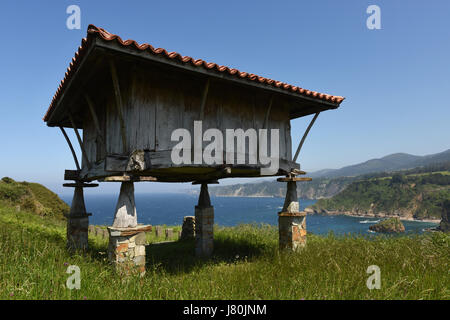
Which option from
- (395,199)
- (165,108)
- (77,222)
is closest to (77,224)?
(77,222)

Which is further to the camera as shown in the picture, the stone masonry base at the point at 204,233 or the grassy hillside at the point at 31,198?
the grassy hillside at the point at 31,198

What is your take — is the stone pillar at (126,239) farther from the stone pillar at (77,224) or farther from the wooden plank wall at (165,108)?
the stone pillar at (77,224)

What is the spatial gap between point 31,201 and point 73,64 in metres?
17.1

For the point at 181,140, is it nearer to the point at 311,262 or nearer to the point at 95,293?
the point at 95,293

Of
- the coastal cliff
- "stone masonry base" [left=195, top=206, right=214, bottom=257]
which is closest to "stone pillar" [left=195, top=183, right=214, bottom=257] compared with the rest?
"stone masonry base" [left=195, top=206, right=214, bottom=257]

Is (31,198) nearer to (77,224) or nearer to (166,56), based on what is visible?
(77,224)

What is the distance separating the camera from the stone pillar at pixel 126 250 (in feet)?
15.9

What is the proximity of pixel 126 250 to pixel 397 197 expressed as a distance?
124 meters

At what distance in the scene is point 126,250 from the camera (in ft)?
16.1

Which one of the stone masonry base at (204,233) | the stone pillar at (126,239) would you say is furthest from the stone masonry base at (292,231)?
the stone pillar at (126,239)

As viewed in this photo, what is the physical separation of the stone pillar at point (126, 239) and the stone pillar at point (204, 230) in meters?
3.99

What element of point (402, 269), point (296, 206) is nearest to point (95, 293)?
point (402, 269)

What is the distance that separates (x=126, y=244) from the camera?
16.2 feet

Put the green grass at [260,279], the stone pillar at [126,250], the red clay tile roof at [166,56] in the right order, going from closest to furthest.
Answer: the green grass at [260,279] < the red clay tile roof at [166,56] < the stone pillar at [126,250]
